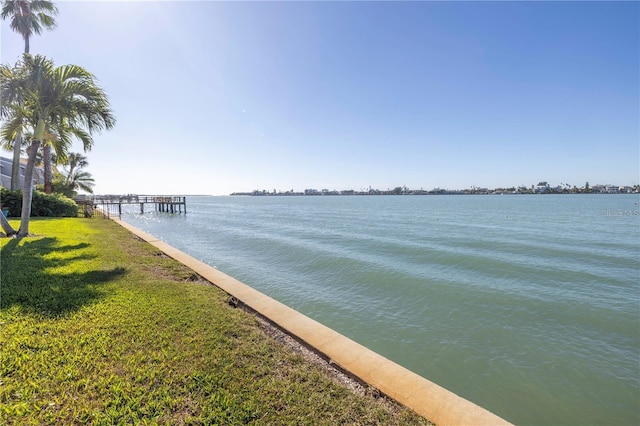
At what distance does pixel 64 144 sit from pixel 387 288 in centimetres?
1625

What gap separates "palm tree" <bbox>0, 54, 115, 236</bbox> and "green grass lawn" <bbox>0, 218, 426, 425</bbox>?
7.93 m

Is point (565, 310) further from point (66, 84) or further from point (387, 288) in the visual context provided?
point (66, 84)

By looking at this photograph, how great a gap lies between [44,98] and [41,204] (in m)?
13.0

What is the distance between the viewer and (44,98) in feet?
35.9

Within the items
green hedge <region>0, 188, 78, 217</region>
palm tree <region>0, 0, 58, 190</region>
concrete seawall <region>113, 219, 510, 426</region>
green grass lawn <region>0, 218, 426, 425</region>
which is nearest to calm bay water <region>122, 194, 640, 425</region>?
concrete seawall <region>113, 219, 510, 426</region>

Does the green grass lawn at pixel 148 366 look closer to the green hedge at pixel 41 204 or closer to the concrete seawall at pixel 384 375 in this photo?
the concrete seawall at pixel 384 375

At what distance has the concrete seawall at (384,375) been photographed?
9.92 ft

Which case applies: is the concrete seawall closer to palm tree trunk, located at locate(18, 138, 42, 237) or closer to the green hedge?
palm tree trunk, located at locate(18, 138, 42, 237)

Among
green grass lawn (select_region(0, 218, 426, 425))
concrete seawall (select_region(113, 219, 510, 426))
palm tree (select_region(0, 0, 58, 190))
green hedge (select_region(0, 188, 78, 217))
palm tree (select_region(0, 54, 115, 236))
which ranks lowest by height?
concrete seawall (select_region(113, 219, 510, 426))

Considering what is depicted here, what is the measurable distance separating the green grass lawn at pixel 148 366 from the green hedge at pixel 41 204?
18.0 metres

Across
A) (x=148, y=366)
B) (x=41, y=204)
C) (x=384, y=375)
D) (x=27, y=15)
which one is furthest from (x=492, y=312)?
(x=27, y=15)

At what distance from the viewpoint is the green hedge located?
18.3 meters

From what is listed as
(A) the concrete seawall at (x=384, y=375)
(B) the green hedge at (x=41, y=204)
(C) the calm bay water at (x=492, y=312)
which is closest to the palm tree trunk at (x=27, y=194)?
(C) the calm bay water at (x=492, y=312)

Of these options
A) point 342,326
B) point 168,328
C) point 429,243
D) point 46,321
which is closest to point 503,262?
point 429,243
